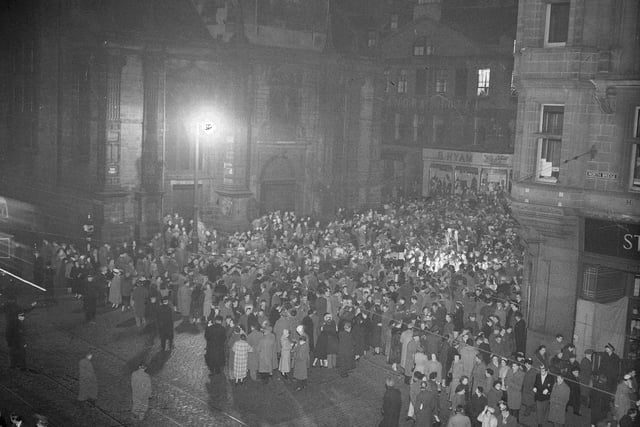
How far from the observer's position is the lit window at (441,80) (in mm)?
56491

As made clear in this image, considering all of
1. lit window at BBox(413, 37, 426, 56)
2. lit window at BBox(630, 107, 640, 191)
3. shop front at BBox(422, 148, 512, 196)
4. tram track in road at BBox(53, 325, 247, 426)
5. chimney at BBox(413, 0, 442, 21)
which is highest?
chimney at BBox(413, 0, 442, 21)

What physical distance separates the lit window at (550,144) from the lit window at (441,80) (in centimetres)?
3754

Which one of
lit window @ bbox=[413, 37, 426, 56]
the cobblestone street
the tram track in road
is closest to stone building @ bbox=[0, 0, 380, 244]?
the tram track in road

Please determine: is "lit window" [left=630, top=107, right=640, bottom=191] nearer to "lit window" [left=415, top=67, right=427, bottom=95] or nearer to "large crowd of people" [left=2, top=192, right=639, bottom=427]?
"large crowd of people" [left=2, top=192, right=639, bottom=427]

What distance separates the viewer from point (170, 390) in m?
17.6

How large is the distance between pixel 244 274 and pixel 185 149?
16334 mm

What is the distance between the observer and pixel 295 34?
140 ft

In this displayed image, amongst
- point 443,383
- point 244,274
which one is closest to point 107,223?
point 244,274

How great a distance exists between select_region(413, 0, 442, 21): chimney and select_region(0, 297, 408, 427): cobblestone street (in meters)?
42.5

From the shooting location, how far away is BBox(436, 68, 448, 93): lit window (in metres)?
56.5

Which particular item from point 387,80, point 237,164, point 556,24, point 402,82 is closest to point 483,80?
point 402,82

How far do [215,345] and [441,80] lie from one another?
42.5 meters

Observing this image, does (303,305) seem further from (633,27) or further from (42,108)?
(42,108)

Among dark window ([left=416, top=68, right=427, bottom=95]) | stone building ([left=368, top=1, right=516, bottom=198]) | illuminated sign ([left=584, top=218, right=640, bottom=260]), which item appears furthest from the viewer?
dark window ([left=416, top=68, right=427, bottom=95])
